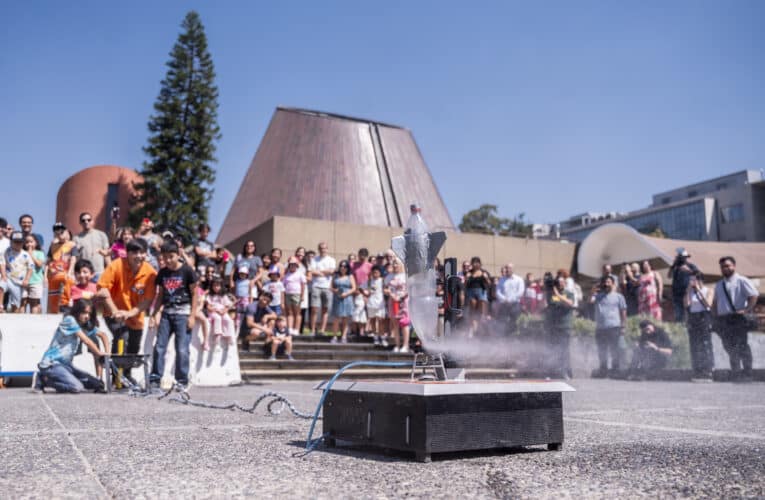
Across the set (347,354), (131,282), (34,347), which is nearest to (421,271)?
(131,282)

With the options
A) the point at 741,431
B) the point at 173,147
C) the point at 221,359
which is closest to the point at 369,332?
the point at 221,359

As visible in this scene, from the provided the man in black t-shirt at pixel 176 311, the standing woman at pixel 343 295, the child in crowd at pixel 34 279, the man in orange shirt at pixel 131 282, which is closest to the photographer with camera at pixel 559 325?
the standing woman at pixel 343 295

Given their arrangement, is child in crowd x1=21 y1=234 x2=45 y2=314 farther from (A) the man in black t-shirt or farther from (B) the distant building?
(B) the distant building

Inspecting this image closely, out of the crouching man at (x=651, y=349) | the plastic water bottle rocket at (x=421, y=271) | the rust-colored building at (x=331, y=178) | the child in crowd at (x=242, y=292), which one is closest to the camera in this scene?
the plastic water bottle rocket at (x=421, y=271)

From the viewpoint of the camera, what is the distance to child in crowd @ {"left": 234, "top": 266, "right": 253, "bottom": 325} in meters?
11.1

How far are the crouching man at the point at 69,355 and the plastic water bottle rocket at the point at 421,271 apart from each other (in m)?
5.13

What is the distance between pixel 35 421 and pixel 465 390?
3.01 m

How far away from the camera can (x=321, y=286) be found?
12273mm

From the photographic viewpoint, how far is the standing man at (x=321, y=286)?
12234mm

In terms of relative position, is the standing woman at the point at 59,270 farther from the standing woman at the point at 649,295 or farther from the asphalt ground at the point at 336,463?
the standing woman at the point at 649,295

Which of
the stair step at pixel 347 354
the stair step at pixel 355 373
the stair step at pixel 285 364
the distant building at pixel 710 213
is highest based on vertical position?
the distant building at pixel 710 213

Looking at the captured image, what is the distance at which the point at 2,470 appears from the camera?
2.42 metres

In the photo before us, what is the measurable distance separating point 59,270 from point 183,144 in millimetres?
22411

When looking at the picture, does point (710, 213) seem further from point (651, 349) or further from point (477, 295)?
point (477, 295)
